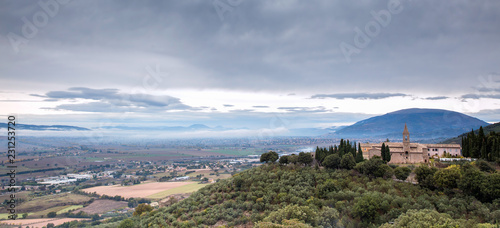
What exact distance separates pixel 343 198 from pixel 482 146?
71.3ft

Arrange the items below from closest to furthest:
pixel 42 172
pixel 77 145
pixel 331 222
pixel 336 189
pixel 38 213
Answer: pixel 331 222 → pixel 336 189 → pixel 38 213 → pixel 42 172 → pixel 77 145

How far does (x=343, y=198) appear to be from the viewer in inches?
1022

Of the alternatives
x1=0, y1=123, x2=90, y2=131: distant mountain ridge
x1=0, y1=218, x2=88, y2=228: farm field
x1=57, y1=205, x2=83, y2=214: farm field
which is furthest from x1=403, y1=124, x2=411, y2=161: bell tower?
x1=0, y1=123, x2=90, y2=131: distant mountain ridge

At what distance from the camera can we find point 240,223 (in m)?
25.7

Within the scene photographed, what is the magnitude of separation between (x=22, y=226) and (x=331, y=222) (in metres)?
42.0

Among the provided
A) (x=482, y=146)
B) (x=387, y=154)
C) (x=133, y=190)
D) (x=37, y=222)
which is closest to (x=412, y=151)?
(x=387, y=154)

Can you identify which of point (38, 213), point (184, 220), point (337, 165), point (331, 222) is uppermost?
point (337, 165)

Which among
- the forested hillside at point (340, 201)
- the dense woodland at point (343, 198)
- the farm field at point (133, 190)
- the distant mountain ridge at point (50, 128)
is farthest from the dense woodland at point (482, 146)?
the distant mountain ridge at point (50, 128)

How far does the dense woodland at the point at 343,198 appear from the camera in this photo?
21172 mm

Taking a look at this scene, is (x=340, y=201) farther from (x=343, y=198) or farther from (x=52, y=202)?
(x=52, y=202)

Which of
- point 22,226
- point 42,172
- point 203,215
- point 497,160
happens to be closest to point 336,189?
point 203,215

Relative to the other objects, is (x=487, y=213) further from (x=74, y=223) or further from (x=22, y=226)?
(x=22, y=226)

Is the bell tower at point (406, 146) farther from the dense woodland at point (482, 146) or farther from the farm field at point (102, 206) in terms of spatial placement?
the farm field at point (102, 206)

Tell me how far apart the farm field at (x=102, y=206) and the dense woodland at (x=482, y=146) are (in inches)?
2247
